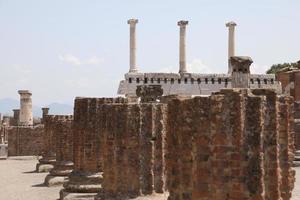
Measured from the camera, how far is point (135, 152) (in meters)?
9.81

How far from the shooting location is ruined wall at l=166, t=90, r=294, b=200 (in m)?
5.44

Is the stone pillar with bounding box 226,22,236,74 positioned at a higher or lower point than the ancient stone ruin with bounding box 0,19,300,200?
higher

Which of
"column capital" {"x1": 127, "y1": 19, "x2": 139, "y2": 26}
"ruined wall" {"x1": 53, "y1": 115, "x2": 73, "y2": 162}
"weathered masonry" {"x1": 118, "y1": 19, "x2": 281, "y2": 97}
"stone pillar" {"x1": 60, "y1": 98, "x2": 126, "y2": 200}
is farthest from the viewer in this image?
"column capital" {"x1": 127, "y1": 19, "x2": 139, "y2": 26}

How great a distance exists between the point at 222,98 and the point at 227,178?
74 cm

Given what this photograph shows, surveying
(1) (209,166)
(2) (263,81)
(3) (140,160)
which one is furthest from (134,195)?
(2) (263,81)

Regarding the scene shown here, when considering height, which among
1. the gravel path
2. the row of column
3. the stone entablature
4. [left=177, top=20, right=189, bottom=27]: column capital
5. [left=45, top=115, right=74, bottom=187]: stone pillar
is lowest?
the gravel path

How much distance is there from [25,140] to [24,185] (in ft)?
50.2

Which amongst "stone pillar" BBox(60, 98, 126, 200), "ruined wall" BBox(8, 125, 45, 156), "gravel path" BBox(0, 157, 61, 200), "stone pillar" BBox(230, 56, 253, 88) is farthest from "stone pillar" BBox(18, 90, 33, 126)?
"stone pillar" BBox(230, 56, 253, 88)

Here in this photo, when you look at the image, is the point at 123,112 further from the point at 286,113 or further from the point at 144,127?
the point at 286,113

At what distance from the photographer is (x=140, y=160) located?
31.8 feet

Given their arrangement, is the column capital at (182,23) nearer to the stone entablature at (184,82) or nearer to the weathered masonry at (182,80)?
the weathered masonry at (182,80)

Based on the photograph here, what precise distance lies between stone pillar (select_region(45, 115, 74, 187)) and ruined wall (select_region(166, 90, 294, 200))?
11509 mm

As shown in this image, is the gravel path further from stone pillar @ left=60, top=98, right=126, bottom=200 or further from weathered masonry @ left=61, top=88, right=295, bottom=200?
weathered masonry @ left=61, top=88, right=295, bottom=200

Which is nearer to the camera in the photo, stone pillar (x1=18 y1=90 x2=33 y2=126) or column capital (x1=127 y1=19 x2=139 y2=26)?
column capital (x1=127 y1=19 x2=139 y2=26)
